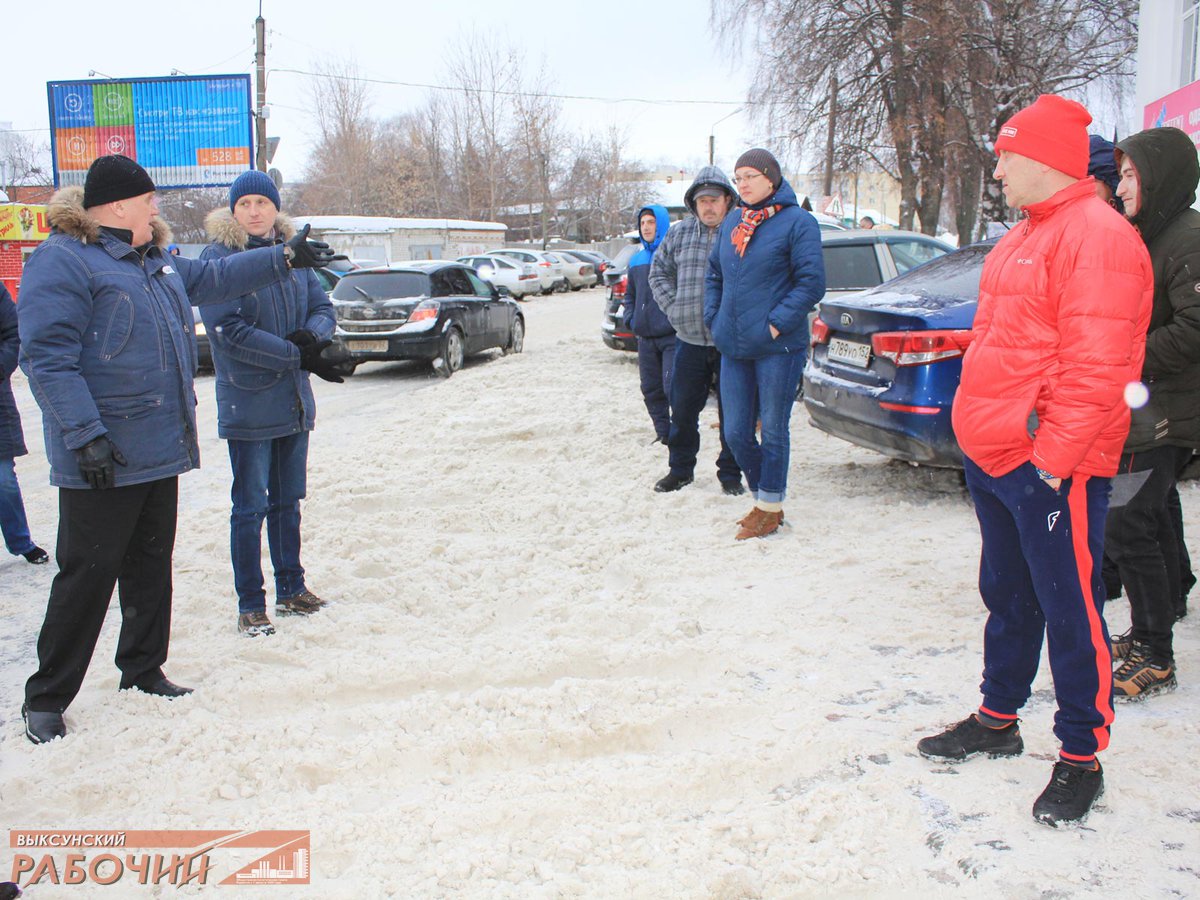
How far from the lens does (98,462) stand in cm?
314

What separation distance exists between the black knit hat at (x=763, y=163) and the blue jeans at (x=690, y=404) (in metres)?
1.36

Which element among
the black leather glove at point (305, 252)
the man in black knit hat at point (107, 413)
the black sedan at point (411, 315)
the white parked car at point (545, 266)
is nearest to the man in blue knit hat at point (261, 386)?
the black leather glove at point (305, 252)

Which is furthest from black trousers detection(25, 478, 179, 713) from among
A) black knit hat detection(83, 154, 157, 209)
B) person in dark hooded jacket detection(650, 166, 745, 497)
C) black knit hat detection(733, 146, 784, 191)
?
person in dark hooded jacket detection(650, 166, 745, 497)

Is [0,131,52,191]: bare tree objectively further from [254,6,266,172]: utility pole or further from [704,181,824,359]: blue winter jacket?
[704,181,824,359]: blue winter jacket

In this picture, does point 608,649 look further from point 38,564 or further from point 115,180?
point 38,564

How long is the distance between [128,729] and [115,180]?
193 cm

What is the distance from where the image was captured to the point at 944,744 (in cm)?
288

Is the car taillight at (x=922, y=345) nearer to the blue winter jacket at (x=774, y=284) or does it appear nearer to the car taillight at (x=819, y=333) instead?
the blue winter jacket at (x=774, y=284)

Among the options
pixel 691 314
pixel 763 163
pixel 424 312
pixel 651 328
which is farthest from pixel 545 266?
pixel 763 163

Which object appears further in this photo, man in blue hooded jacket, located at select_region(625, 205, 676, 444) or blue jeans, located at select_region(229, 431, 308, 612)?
man in blue hooded jacket, located at select_region(625, 205, 676, 444)

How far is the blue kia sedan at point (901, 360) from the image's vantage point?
209 inches

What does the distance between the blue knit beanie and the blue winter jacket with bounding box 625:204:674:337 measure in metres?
3.19

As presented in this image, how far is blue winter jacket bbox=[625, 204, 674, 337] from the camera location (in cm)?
704

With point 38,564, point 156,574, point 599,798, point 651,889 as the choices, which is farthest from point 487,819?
point 38,564
